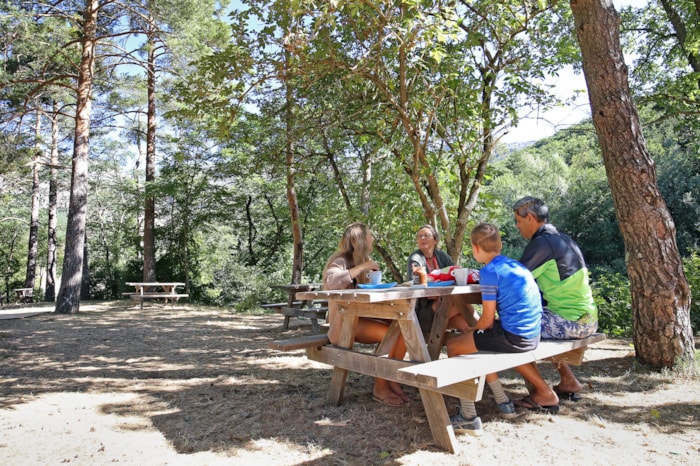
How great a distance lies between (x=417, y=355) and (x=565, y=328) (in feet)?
3.65

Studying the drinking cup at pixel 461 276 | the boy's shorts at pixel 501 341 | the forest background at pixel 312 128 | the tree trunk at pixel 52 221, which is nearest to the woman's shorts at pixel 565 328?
the boy's shorts at pixel 501 341

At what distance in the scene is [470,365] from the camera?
2.47 metres

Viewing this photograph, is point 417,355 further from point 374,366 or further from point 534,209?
point 534,209

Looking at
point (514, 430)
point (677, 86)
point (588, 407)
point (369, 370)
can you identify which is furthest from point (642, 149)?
point (677, 86)

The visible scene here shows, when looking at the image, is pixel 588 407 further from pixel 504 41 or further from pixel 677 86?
pixel 677 86

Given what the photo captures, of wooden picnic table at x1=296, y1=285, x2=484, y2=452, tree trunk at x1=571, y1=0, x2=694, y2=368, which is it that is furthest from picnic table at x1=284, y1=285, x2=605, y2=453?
tree trunk at x1=571, y1=0, x2=694, y2=368

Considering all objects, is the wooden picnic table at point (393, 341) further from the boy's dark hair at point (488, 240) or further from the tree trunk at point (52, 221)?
the tree trunk at point (52, 221)

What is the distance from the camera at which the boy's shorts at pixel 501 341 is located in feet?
9.07

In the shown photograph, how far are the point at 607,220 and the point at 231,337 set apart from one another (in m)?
14.3

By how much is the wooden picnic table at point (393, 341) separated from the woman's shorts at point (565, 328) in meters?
0.61

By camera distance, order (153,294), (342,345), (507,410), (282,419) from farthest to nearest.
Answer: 1. (153,294)
2. (342,345)
3. (282,419)
4. (507,410)

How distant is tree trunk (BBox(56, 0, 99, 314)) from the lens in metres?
11.0

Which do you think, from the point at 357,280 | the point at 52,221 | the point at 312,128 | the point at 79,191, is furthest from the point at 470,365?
the point at 52,221

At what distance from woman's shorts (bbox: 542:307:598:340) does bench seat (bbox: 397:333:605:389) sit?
0.05 metres
